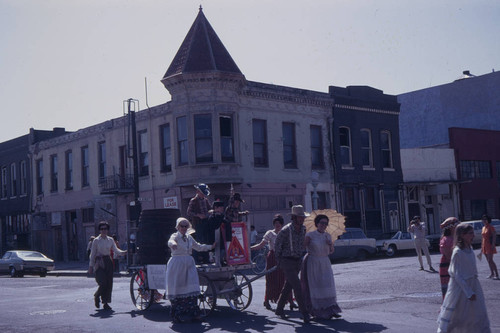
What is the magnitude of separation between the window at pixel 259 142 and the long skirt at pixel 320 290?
19.0 m

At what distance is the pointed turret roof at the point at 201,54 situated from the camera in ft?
93.4

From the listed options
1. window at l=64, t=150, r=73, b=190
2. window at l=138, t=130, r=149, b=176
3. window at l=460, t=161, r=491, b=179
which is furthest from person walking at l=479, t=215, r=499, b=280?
window at l=64, t=150, r=73, b=190

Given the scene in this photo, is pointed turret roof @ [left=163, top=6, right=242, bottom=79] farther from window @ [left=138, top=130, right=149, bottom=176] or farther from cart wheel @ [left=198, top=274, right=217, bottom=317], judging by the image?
cart wheel @ [left=198, top=274, right=217, bottom=317]

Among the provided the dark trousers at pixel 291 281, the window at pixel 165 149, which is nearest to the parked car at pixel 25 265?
the window at pixel 165 149

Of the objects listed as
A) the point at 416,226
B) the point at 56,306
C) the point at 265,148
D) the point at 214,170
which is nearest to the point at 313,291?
the point at 56,306

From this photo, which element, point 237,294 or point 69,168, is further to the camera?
point 69,168

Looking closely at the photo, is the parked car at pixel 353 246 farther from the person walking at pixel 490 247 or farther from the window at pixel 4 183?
the window at pixel 4 183

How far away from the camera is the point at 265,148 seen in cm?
3047

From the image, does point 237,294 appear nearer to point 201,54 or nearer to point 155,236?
point 155,236

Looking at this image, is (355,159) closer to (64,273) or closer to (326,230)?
(64,273)

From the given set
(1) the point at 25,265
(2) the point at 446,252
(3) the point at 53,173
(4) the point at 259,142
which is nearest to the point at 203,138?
(4) the point at 259,142

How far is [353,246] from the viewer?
91.2 ft

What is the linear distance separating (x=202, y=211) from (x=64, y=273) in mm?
18468

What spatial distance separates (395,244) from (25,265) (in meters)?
18.1
